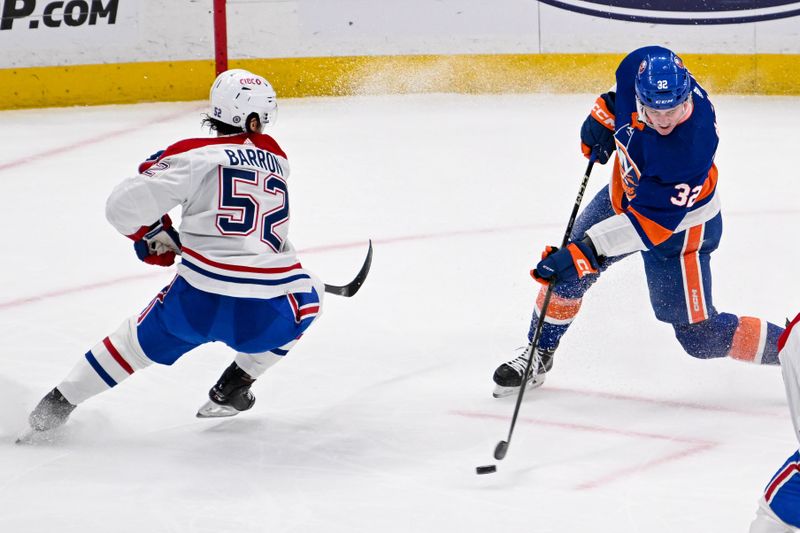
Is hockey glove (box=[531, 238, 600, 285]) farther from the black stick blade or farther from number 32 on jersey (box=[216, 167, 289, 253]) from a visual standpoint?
number 32 on jersey (box=[216, 167, 289, 253])

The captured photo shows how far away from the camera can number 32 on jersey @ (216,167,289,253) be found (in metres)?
2.72

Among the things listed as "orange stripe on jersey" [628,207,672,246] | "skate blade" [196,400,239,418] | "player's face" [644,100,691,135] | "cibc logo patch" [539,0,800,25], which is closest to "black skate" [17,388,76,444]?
"skate blade" [196,400,239,418]

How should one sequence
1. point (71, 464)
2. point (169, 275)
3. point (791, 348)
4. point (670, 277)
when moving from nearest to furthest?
point (791, 348) → point (71, 464) → point (670, 277) → point (169, 275)

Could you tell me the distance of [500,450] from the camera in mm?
2709

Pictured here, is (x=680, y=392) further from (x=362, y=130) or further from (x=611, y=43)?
(x=611, y=43)

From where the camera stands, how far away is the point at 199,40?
21.2 ft

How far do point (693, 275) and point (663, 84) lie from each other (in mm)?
522

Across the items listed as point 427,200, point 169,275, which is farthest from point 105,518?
point 427,200

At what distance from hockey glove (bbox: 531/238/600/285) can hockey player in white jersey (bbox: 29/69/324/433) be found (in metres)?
0.55

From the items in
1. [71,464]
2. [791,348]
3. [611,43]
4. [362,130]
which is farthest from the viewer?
[611,43]

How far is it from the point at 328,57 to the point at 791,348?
198 inches

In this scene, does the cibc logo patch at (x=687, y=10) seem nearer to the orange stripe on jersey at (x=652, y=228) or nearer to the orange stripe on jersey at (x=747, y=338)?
the orange stripe on jersey at (x=747, y=338)

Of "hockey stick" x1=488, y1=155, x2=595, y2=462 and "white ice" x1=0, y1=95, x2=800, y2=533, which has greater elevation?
"hockey stick" x1=488, y1=155, x2=595, y2=462

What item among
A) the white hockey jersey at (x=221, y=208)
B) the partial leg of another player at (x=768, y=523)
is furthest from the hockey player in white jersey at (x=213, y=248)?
the partial leg of another player at (x=768, y=523)
